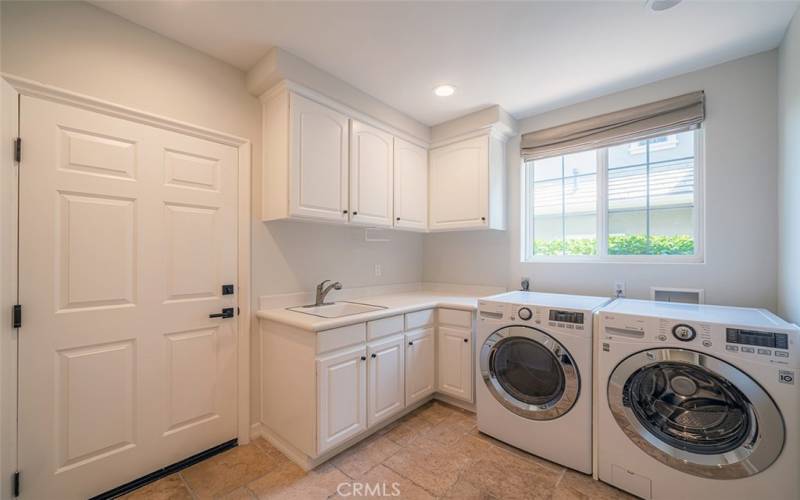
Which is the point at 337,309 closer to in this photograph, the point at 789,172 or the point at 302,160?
the point at 302,160

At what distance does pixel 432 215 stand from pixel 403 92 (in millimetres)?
1131

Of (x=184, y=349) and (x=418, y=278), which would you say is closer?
(x=184, y=349)

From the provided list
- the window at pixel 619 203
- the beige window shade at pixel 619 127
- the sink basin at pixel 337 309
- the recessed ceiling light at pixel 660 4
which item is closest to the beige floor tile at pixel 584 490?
the sink basin at pixel 337 309

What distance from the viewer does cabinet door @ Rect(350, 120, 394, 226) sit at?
2488mm

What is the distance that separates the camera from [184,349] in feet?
6.32

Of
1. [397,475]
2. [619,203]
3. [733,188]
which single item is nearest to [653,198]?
[619,203]

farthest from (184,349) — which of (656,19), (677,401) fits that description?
(656,19)

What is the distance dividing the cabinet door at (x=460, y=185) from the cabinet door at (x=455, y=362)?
0.96 meters

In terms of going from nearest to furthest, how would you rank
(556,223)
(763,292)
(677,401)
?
1. (677,401)
2. (763,292)
3. (556,223)

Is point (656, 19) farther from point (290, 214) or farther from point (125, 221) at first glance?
point (125, 221)

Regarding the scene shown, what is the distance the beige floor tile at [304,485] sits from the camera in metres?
1.69

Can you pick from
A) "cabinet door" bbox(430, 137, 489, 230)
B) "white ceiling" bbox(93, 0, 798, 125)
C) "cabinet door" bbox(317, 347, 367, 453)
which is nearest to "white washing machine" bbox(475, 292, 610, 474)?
"cabinet door" bbox(317, 347, 367, 453)

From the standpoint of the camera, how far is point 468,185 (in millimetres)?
2943

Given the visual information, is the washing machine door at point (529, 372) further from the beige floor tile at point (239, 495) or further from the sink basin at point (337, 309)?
the beige floor tile at point (239, 495)
